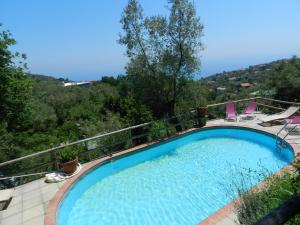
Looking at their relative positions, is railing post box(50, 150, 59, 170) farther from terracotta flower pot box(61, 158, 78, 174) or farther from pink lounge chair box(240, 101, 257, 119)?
pink lounge chair box(240, 101, 257, 119)

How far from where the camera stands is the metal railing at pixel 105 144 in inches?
310

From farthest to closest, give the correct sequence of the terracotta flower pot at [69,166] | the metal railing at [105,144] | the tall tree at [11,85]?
the tall tree at [11,85] < the metal railing at [105,144] < the terracotta flower pot at [69,166]

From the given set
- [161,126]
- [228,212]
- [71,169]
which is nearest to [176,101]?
[161,126]

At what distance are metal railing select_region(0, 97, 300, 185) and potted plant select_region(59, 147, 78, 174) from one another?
183 millimetres

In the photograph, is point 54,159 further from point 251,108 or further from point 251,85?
point 251,85

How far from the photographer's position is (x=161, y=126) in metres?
10.7

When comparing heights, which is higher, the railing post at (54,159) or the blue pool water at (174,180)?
the railing post at (54,159)

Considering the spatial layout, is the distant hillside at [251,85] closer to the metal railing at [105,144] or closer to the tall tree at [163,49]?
the tall tree at [163,49]

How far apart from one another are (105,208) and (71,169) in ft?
6.23

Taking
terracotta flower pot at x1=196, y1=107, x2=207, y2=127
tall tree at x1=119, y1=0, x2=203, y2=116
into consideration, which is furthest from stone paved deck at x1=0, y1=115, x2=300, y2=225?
tall tree at x1=119, y1=0, x2=203, y2=116

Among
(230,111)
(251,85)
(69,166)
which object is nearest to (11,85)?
(69,166)

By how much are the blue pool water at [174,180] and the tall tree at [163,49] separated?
2831mm

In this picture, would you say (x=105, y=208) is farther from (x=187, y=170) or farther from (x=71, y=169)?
(x=187, y=170)

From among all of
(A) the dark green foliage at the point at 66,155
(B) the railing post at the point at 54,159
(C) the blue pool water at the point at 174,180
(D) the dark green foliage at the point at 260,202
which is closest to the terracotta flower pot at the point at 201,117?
(C) the blue pool water at the point at 174,180
